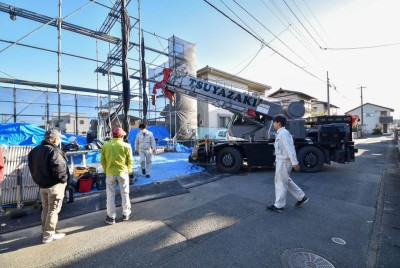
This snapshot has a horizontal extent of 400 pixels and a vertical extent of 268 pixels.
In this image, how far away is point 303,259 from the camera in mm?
2594

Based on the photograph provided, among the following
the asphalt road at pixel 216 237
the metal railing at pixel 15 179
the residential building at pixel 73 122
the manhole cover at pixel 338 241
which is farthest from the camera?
the residential building at pixel 73 122

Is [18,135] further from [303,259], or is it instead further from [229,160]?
[303,259]

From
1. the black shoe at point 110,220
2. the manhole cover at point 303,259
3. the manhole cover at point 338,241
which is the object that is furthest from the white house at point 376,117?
the black shoe at point 110,220

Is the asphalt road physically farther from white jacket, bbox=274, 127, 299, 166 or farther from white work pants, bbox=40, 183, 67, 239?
white jacket, bbox=274, 127, 299, 166

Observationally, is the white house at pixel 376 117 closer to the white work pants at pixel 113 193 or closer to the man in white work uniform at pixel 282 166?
the man in white work uniform at pixel 282 166

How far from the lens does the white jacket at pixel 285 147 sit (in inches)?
154

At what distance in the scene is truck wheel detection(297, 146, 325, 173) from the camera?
7.61 meters

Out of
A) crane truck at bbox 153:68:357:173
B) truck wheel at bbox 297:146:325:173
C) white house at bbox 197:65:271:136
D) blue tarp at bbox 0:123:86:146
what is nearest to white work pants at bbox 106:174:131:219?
crane truck at bbox 153:68:357:173

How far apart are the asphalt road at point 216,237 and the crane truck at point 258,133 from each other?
9.01 feet

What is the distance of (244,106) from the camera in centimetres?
828

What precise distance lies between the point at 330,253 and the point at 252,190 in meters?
2.78

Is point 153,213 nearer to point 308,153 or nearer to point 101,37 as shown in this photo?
point 308,153

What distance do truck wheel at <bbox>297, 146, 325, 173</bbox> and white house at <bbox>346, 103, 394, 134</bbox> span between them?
56.7 metres

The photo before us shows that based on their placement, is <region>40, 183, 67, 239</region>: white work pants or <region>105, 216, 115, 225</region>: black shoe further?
<region>105, 216, 115, 225</region>: black shoe
